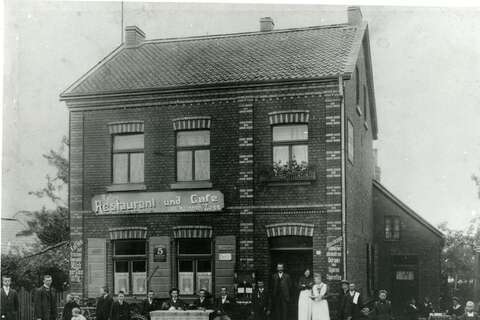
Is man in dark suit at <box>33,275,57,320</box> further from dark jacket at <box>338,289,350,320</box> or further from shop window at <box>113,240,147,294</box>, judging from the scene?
dark jacket at <box>338,289,350,320</box>

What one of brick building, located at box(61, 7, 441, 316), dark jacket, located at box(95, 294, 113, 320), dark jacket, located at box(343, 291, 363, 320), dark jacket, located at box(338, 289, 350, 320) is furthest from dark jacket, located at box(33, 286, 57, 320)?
dark jacket, located at box(343, 291, 363, 320)

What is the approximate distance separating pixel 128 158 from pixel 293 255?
20.5ft

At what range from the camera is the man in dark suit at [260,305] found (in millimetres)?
18750

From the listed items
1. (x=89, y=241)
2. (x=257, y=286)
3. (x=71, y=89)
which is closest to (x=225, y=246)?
(x=257, y=286)

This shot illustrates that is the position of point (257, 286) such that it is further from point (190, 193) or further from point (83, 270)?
point (83, 270)

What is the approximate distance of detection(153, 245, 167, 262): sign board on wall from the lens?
20.9 metres

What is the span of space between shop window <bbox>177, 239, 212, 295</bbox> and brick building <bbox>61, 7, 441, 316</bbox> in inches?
1.3

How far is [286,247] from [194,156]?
410 cm

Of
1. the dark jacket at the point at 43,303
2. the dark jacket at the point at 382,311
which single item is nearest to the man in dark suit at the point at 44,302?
the dark jacket at the point at 43,303

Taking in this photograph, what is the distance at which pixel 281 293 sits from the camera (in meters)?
18.6

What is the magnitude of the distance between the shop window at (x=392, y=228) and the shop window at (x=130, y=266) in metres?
11.8

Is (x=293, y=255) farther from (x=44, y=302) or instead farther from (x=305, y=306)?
(x=44, y=302)

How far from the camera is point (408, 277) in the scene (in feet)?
91.8

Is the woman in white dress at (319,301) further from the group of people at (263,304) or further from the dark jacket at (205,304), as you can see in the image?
the dark jacket at (205,304)
